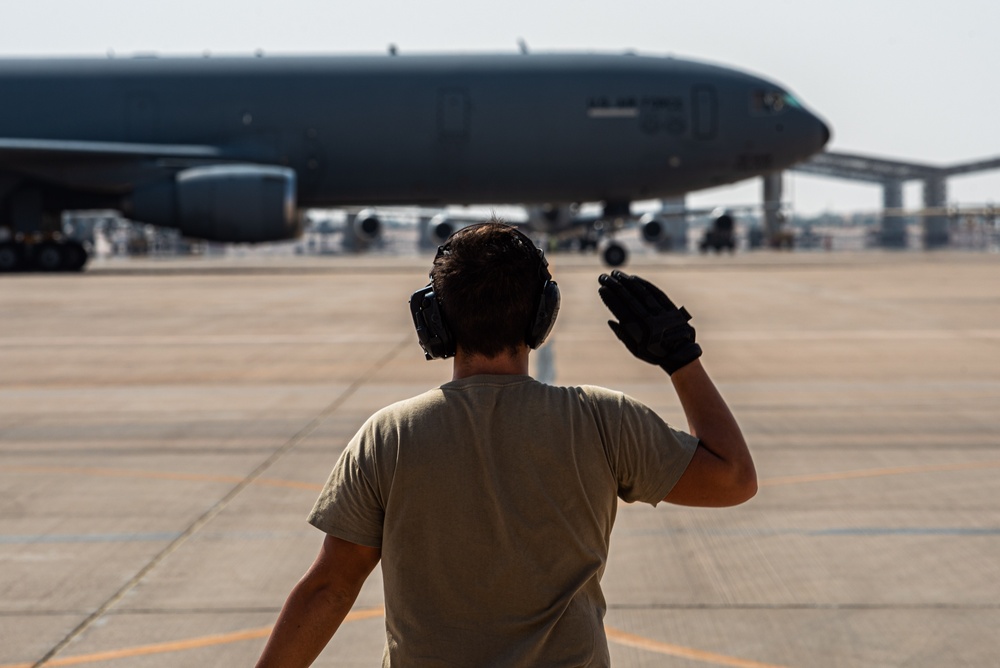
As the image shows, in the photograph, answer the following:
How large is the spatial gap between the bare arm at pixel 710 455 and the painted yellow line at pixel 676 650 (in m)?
1.96

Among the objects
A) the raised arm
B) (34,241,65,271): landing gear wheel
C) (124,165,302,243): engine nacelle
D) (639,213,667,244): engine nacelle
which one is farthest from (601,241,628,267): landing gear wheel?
the raised arm

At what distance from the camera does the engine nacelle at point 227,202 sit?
2703 cm

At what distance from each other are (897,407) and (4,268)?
25.7m

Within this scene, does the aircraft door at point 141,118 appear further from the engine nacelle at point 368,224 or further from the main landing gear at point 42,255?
the engine nacelle at point 368,224

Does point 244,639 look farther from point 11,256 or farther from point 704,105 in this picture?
point 11,256

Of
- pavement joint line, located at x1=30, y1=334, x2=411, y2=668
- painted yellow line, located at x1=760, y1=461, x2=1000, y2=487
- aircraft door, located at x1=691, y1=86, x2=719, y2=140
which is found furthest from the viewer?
aircraft door, located at x1=691, y1=86, x2=719, y2=140

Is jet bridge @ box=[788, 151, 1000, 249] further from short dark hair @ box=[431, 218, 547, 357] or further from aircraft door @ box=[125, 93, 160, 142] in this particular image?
short dark hair @ box=[431, 218, 547, 357]

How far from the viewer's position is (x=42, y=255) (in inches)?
1214

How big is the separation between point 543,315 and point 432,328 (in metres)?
0.21

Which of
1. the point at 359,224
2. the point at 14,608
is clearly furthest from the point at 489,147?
the point at 14,608

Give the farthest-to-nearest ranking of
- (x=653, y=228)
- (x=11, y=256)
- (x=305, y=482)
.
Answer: (x=653, y=228) → (x=11, y=256) → (x=305, y=482)

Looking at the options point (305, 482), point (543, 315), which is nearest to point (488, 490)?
point (543, 315)

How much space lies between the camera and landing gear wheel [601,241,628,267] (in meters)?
29.7

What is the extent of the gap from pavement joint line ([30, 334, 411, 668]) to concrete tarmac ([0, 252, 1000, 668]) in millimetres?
20
